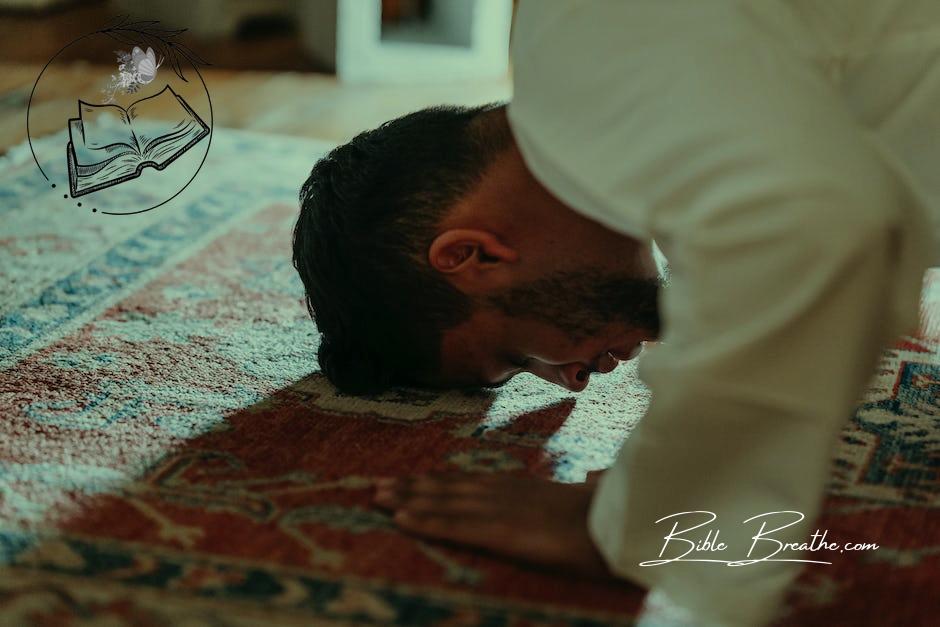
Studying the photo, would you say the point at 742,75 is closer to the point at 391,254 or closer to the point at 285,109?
the point at 391,254

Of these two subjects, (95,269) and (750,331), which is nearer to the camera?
(750,331)

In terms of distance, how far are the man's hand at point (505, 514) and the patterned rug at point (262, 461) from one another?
0.06 ft

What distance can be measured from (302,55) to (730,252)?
2.99 metres

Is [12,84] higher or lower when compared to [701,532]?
higher

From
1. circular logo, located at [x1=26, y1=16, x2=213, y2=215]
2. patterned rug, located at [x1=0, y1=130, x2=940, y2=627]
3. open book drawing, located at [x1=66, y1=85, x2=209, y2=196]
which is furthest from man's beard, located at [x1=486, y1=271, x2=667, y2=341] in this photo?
open book drawing, located at [x1=66, y1=85, x2=209, y2=196]

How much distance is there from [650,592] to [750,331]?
10.1 inches

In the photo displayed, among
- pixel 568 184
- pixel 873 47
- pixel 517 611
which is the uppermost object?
pixel 873 47

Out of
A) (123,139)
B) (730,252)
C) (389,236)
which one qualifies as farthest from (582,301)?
(123,139)

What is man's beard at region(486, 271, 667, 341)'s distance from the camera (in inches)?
40.3

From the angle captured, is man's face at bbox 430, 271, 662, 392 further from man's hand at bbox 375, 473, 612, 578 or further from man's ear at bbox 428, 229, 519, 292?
man's hand at bbox 375, 473, 612, 578

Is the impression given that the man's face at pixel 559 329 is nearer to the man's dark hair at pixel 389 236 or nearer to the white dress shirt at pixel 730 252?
the man's dark hair at pixel 389 236

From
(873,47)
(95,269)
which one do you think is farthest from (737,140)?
(95,269)

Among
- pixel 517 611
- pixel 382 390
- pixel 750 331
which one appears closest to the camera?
pixel 750 331

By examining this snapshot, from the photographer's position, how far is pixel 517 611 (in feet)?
2.62
